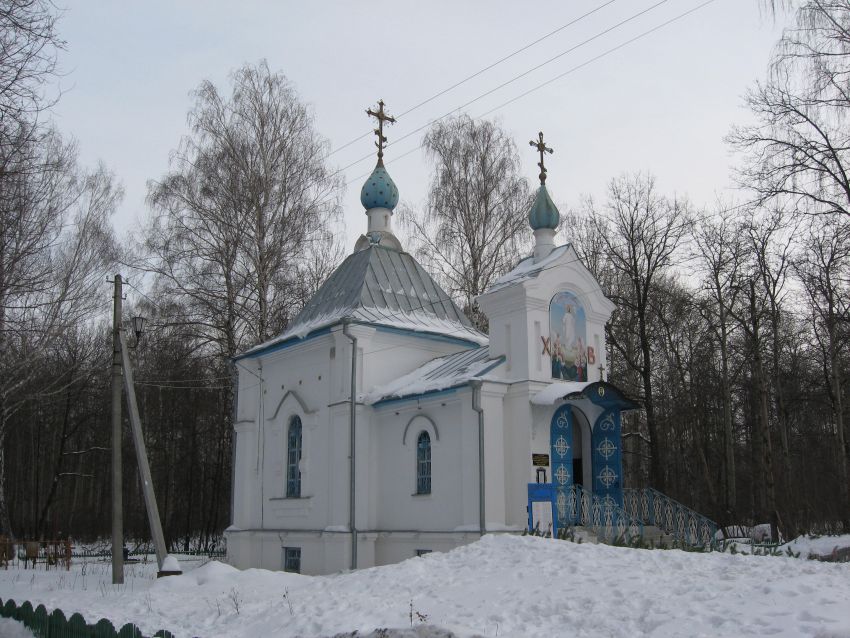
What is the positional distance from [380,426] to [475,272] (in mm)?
8989

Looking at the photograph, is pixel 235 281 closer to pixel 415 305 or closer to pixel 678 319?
pixel 415 305

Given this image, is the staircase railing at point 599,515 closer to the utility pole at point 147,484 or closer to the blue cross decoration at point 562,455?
the blue cross decoration at point 562,455

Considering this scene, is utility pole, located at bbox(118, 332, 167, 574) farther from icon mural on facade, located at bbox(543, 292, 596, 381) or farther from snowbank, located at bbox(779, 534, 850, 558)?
snowbank, located at bbox(779, 534, 850, 558)

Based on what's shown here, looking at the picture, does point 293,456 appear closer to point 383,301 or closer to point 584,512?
point 383,301

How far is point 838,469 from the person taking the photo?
20781mm

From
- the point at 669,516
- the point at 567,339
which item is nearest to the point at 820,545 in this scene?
the point at 669,516

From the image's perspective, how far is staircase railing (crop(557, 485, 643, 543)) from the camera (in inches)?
516

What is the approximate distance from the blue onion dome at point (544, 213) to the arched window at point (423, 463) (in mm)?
4664

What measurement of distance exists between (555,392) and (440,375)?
Result: 2527mm

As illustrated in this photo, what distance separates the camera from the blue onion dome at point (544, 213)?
1588cm

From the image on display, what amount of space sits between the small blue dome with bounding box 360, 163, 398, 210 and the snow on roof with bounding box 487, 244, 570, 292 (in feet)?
18.5

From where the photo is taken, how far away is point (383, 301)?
679 inches

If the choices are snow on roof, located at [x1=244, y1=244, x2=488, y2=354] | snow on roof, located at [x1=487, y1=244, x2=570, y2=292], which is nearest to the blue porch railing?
snow on roof, located at [x1=487, y1=244, x2=570, y2=292]

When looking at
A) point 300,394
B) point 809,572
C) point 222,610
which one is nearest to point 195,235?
point 300,394
